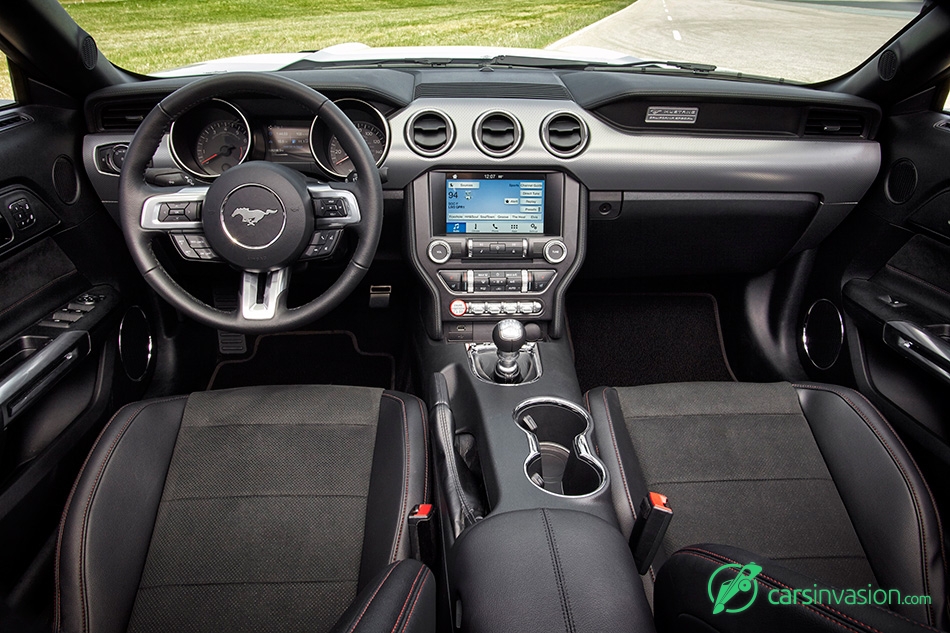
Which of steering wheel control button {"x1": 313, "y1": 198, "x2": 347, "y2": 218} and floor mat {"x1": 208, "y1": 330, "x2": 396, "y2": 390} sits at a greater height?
steering wheel control button {"x1": 313, "y1": 198, "x2": 347, "y2": 218}

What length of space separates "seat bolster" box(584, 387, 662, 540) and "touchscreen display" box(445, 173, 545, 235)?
2.12 ft

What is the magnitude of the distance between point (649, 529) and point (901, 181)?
1.67 meters

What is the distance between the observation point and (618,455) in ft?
5.34

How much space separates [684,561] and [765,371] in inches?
74.6

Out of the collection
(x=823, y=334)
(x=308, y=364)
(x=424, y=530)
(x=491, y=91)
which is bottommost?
(x=308, y=364)

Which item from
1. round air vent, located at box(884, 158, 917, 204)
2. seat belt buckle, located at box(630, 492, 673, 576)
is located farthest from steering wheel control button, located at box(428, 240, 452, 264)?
round air vent, located at box(884, 158, 917, 204)

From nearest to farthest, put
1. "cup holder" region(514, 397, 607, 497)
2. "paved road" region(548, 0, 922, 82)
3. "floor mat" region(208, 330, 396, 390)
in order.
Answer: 1. "cup holder" region(514, 397, 607, 497)
2. "floor mat" region(208, 330, 396, 390)
3. "paved road" region(548, 0, 922, 82)

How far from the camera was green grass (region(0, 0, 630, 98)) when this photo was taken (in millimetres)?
2246

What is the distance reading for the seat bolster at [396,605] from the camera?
733 millimetres

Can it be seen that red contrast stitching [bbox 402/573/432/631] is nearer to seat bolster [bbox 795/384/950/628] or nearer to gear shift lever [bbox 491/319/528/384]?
gear shift lever [bbox 491/319/528/384]

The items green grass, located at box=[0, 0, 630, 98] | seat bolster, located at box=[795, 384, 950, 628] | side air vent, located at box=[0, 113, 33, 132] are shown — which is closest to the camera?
seat bolster, located at box=[795, 384, 950, 628]

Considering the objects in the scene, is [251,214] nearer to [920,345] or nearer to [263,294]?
[263,294]

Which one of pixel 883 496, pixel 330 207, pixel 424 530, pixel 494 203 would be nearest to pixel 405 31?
pixel 494 203

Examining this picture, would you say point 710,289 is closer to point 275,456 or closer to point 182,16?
point 275,456
